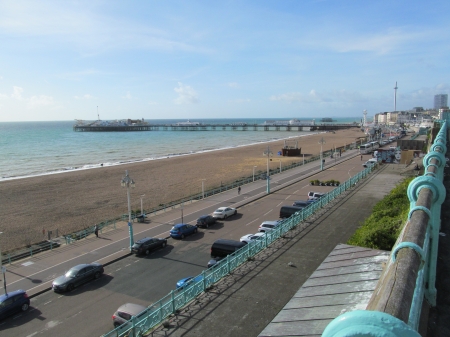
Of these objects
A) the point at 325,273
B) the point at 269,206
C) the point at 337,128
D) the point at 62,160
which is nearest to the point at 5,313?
the point at 325,273

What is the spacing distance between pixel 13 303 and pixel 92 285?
3694 millimetres

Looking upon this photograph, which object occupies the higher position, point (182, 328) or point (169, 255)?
point (182, 328)

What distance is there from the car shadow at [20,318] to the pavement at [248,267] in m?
1.57

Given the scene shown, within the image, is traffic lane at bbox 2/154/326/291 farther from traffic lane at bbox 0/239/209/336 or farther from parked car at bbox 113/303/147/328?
parked car at bbox 113/303/147/328

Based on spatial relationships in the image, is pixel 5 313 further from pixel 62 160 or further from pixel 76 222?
pixel 62 160

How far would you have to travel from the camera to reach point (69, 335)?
13398mm

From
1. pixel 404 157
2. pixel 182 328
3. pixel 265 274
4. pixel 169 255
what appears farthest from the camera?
pixel 404 157

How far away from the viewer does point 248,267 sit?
1246 cm

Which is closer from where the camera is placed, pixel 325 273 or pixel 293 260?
pixel 325 273

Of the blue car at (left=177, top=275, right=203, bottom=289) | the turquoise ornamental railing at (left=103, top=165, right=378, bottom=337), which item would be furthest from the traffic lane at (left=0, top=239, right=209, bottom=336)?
the turquoise ornamental railing at (left=103, top=165, right=378, bottom=337)

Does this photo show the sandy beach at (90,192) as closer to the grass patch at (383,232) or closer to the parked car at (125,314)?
the parked car at (125,314)

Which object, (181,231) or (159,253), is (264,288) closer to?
(159,253)

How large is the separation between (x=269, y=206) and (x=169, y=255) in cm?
1358

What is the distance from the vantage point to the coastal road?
14273mm
